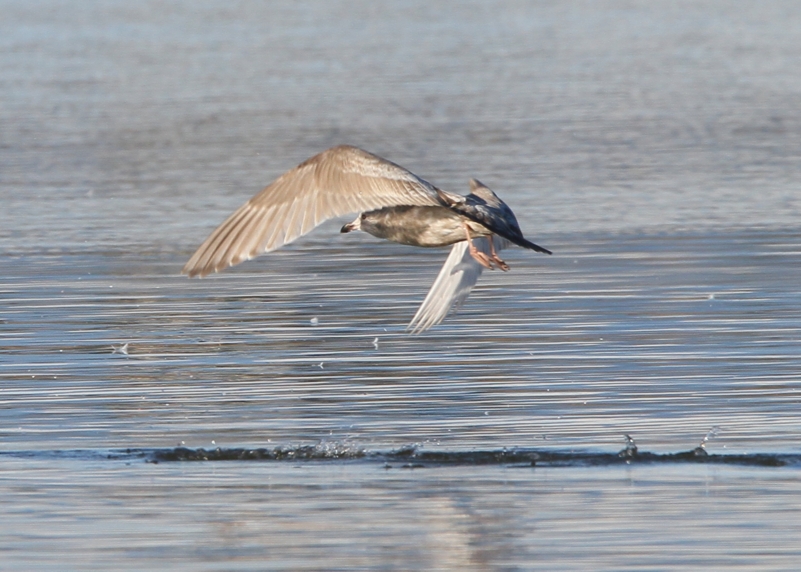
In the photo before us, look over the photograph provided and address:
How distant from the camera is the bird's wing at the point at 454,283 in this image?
1073 cm

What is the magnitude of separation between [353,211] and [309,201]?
0.91ft

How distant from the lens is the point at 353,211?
1017cm

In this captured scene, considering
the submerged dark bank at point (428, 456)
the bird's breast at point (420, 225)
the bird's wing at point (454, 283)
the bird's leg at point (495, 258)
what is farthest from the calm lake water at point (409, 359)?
the bird's breast at point (420, 225)

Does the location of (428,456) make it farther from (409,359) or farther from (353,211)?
(409,359)

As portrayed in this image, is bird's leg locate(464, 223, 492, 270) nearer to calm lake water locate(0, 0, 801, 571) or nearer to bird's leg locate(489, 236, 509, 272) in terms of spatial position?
bird's leg locate(489, 236, 509, 272)

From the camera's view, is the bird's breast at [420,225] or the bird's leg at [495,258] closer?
the bird's leg at [495,258]

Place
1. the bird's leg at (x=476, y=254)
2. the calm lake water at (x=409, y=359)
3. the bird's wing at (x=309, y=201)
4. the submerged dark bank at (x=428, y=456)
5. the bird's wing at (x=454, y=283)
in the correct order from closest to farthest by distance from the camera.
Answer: the calm lake water at (x=409, y=359) → the submerged dark bank at (x=428, y=456) → the bird's wing at (x=309, y=201) → the bird's leg at (x=476, y=254) → the bird's wing at (x=454, y=283)

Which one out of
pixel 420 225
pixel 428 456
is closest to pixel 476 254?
pixel 420 225

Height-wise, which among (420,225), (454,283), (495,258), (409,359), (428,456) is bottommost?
(428,456)

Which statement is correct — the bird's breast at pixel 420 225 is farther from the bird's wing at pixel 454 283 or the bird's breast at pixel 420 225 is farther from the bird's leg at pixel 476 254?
the bird's wing at pixel 454 283

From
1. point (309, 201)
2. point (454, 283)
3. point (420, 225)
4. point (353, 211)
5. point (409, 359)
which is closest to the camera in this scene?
point (353, 211)

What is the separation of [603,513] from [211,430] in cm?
282

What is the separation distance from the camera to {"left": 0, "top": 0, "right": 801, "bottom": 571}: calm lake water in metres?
8.40

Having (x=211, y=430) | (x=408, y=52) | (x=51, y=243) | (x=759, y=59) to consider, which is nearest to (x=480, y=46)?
(x=408, y=52)
